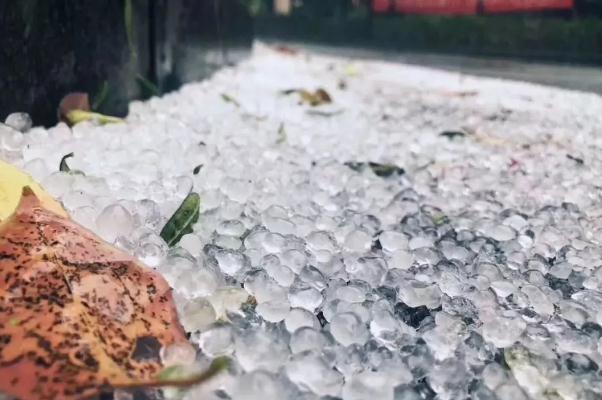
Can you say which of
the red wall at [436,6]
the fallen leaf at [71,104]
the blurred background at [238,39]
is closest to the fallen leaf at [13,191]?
the blurred background at [238,39]

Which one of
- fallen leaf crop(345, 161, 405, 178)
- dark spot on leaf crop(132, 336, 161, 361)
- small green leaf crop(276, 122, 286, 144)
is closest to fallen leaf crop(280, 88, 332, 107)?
small green leaf crop(276, 122, 286, 144)

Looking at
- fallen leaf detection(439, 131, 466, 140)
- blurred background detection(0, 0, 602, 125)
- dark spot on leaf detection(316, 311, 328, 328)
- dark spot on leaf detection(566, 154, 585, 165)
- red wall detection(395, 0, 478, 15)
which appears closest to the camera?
dark spot on leaf detection(316, 311, 328, 328)

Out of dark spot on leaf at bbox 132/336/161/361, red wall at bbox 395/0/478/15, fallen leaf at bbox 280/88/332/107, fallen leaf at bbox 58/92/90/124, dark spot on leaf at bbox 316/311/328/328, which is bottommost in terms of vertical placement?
dark spot on leaf at bbox 316/311/328/328

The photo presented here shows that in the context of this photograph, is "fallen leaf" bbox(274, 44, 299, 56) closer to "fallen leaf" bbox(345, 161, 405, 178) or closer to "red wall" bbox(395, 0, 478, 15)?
"red wall" bbox(395, 0, 478, 15)

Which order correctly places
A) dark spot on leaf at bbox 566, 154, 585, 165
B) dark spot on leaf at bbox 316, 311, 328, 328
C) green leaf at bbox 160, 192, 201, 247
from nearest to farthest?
dark spot on leaf at bbox 316, 311, 328, 328 < green leaf at bbox 160, 192, 201, 247 < dark spot on leaf at bbox 566, 154, 585, 165

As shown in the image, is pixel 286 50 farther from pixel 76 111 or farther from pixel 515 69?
pixel 76 111
